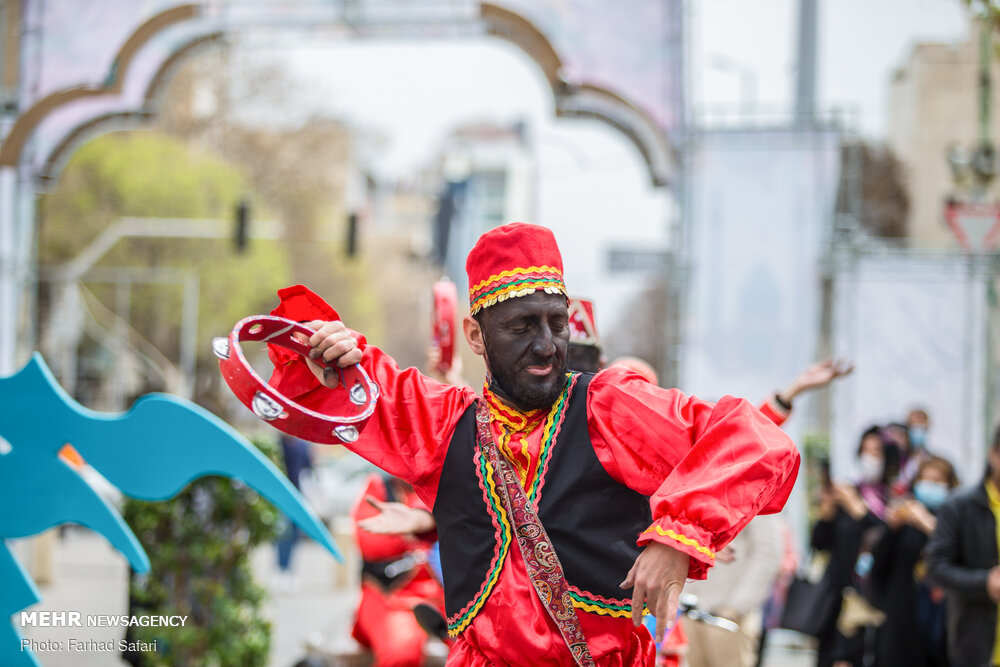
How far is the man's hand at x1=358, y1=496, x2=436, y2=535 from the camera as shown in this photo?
3.80 meters

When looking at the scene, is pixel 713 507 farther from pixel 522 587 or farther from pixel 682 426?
pixel 522 587

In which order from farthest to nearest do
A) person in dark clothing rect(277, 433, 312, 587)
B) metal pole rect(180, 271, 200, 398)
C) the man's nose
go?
metal pole rect(180, 271, 200, 398) < person in dark clothing rect(277, 433, 312, 587) < the man's nose

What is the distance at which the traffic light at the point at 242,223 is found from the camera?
24.0 metres

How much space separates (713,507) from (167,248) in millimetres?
33773

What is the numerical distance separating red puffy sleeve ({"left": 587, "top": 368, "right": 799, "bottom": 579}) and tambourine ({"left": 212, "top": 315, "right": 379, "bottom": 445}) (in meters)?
0.65

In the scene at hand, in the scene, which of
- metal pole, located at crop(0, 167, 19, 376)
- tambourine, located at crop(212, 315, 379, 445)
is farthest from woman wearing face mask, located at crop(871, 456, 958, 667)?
metal pole, located at crop(0, 167, 19, 376)

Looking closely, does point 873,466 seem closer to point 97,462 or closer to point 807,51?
point 97,462

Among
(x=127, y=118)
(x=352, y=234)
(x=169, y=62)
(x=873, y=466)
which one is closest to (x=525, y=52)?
(x=169, y=62)

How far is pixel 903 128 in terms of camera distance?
35969 millimetres

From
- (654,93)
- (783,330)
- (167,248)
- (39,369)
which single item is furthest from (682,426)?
(167,248)

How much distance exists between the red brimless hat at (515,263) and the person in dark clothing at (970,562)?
3386 mm

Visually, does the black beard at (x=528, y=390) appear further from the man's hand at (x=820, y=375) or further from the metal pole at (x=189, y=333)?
the metal pole at (x=189, y=333)

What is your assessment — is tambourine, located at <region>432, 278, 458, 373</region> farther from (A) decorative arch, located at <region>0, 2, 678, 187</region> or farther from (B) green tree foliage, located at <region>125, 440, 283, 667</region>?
(A) decorative arch, located at <region>0, 2, 678, 187</region>

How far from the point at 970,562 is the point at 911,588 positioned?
60.8 inches
